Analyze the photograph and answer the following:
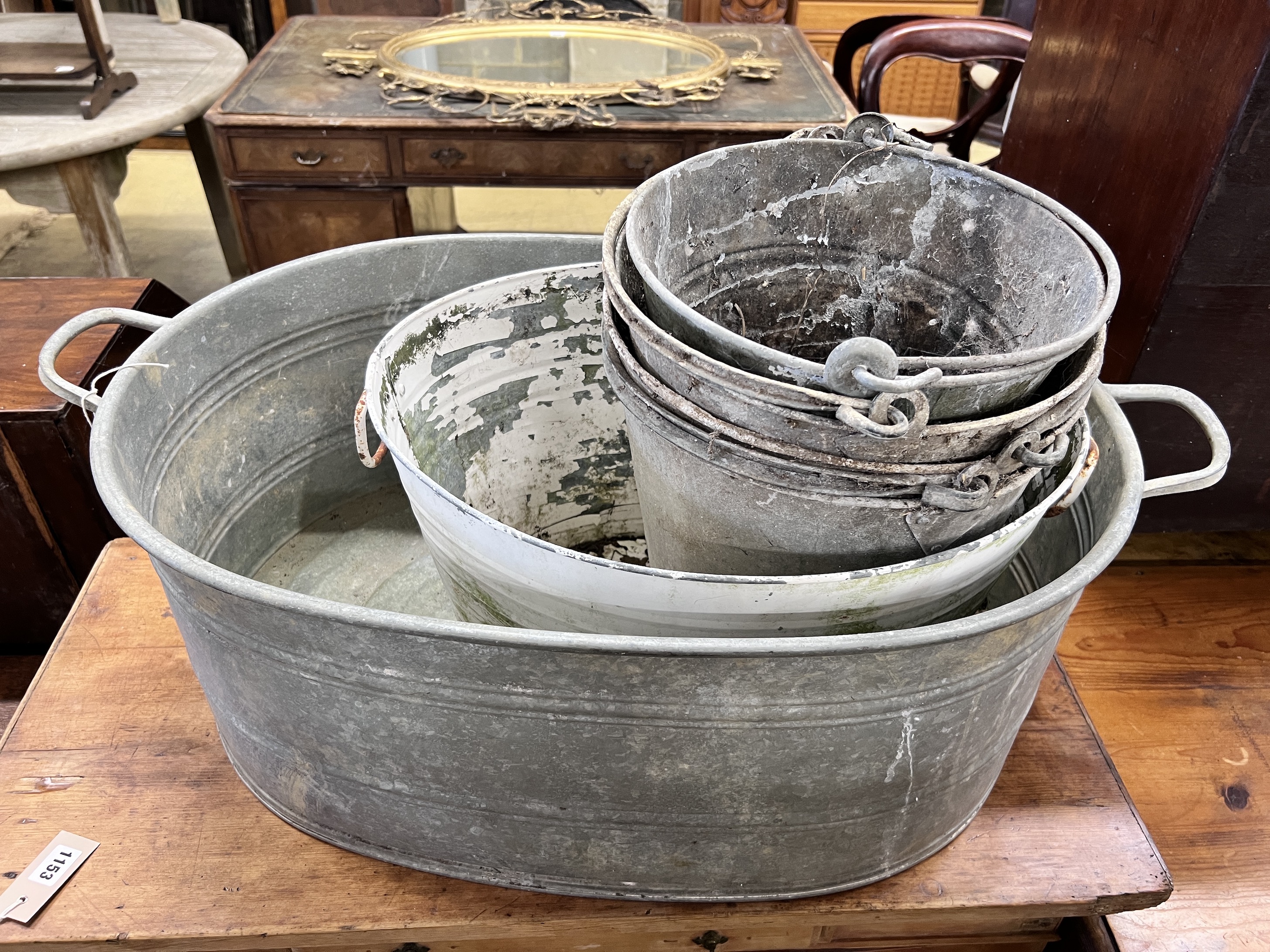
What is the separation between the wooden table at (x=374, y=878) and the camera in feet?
2.81

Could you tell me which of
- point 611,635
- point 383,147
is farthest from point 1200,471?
point 383,147

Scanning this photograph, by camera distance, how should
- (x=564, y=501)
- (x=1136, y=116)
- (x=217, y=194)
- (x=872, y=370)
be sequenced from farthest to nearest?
(x=217, y=194) → (x=564, y=501) → (x=1136, y=116) → (x=872, y=370)

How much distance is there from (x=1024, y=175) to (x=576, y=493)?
76 cm

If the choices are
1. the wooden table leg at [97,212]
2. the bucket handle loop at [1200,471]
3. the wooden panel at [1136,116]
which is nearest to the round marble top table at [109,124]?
the wooden table leg at [97,212]

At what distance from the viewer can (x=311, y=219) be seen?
6.41ft

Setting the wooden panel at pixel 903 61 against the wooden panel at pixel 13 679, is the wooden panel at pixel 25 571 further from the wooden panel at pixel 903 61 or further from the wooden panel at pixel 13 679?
the wooden panel at pixel 903 61

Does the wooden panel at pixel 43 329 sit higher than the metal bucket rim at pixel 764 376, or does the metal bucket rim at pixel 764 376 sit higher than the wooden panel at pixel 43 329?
the metal bucket rim at pixel 764 376

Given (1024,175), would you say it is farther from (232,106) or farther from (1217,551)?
(232,106)

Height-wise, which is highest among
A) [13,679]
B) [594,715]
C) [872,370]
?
[872,370]

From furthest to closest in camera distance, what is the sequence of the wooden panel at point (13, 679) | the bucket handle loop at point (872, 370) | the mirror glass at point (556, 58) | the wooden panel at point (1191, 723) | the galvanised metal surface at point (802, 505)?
the mirror glass at point (556, 58) → the wooden panel at point (13, 679) → the wooden panel at point (1191, 723) → the galvanised metal surface at point (802, 505) → the bucket handle loop at point (872, 370)

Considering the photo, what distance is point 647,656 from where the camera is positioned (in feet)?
2.18

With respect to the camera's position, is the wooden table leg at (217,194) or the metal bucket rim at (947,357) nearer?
the metal bucket rim at (947,357)

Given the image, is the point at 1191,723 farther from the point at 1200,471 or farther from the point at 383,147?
the point at 383,147

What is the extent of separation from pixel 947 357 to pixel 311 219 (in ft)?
5.02
